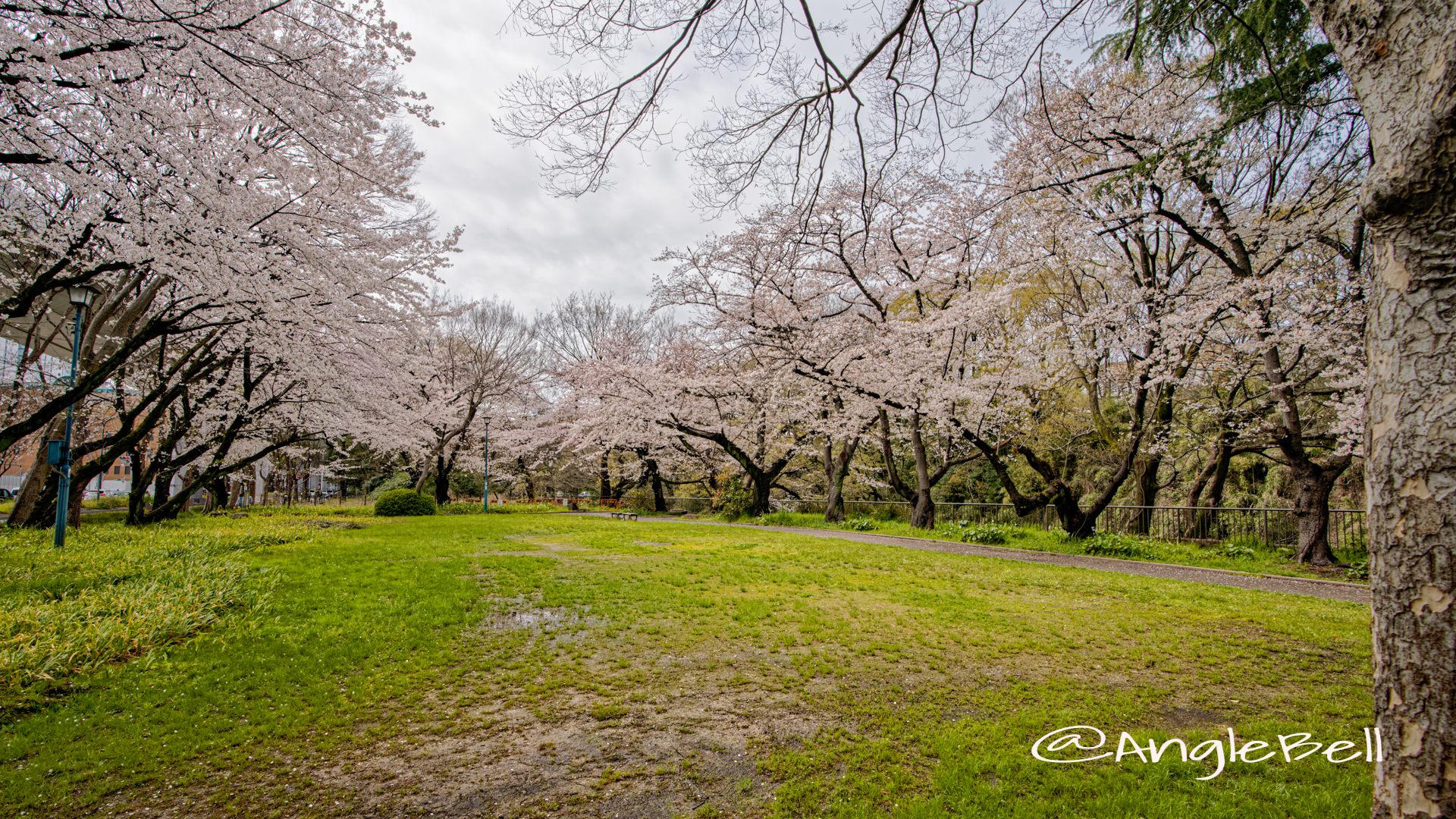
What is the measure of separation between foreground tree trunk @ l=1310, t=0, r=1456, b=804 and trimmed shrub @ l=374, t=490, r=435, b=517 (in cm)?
2230

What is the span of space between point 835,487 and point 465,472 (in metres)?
20.2

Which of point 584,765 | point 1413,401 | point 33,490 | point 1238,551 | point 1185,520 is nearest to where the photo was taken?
point 1413,401

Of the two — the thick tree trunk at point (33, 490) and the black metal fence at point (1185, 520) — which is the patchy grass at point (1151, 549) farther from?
the thick tree trunk at point (33, 490)

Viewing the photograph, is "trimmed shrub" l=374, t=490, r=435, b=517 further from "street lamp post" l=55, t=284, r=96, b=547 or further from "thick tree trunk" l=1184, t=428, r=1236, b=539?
"thick tree trunk" l=1184, t=428, r=1236, b=539

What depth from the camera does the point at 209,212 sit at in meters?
7.38

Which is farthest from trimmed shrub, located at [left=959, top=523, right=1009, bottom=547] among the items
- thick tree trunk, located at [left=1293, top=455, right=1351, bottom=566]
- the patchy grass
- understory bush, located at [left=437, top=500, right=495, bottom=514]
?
understory bush, located at [left=437, top=500, right=495, bottom=514]

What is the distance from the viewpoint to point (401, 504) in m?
19.7

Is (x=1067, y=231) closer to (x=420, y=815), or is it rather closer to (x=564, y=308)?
(x=420, y=815)

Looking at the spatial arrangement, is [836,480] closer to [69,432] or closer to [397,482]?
[69,432]

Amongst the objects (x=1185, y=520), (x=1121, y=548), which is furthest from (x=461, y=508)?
(x=1185, y=520)

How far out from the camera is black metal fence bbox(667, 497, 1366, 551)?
33.9ft

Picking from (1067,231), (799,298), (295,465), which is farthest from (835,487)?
(295,465)

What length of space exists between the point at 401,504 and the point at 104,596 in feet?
51.9

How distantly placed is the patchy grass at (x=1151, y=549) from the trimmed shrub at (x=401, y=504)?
50.3 feet
